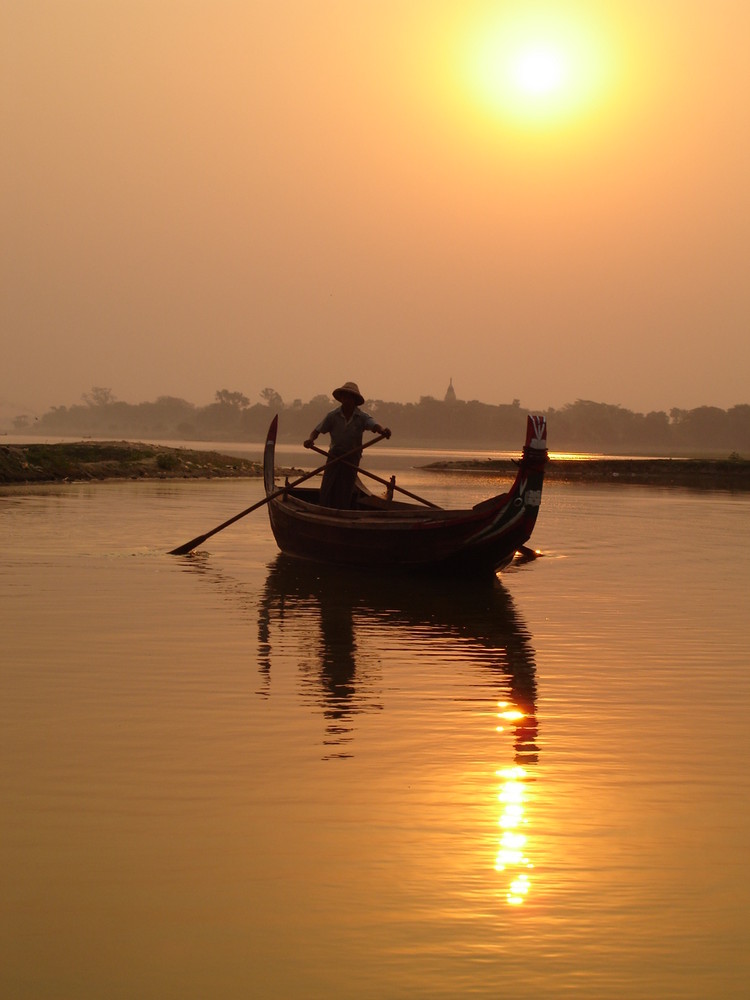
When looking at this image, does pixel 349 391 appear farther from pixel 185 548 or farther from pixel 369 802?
pixel 369 802

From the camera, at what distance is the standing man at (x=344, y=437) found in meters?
17.2

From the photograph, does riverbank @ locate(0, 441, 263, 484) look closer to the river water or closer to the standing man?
the standing man

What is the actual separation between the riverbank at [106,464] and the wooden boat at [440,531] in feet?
71.8

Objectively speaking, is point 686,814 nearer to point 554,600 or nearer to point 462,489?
point 554,600

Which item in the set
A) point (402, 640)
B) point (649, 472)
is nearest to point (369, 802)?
point (402, 640)

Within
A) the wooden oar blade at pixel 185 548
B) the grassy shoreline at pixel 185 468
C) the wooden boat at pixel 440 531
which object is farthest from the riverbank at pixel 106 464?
the wooden boat at pixel 440 531

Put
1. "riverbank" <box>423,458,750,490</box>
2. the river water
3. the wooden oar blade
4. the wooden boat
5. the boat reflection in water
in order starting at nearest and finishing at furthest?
the river water → the boat reflection in water → the wooden boat → the wooden oar blade → "riverbank" <box>423,458,750,490</box>

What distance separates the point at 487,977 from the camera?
4.29 metres

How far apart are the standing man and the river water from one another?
13.8 feet

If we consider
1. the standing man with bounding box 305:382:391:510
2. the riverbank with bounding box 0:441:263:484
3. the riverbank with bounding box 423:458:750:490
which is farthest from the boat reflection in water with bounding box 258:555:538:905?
the riverbank with bounding box 423:458:750:490

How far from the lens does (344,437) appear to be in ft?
57.4

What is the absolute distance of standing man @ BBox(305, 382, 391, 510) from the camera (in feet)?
56.4

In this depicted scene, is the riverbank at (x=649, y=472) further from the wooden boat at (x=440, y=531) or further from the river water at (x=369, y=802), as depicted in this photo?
the river water at (x=369, y=802)

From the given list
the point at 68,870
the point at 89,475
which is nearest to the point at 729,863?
the point at 68,870
